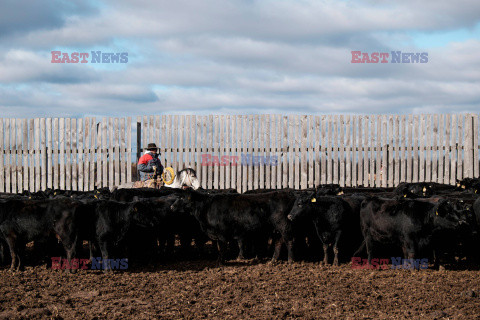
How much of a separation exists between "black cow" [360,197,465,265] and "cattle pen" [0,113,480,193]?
8967mm

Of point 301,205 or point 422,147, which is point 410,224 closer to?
point 301,205

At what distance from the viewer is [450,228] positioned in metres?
8.76

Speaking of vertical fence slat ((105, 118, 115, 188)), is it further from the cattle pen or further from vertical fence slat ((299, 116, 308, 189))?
vertical fence slat ((299, 116, 308, 189))

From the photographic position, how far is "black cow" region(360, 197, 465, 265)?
8.83 metres

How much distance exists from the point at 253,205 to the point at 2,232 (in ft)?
14.9

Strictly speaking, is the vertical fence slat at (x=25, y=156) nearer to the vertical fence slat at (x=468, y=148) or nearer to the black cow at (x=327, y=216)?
the black cow at (x=327, y=216)

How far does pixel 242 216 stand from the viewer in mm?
9984

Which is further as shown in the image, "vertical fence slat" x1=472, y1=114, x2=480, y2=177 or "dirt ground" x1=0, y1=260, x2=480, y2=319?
"vertical fence slat" x1=472, y1=114, x2=480, y2=177

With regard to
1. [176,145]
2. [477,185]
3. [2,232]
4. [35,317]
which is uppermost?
[176,145]

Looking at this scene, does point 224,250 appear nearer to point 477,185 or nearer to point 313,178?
point 477,185

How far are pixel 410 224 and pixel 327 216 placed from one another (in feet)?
4.99

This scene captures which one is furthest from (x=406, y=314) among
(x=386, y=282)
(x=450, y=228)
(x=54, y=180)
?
(x=54, y=180)

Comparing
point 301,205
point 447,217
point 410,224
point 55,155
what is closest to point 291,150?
point 55,155

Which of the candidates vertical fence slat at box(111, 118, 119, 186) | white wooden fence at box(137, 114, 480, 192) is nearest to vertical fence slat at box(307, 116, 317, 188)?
white wooden fence at box(137, 114, 480, 192)
